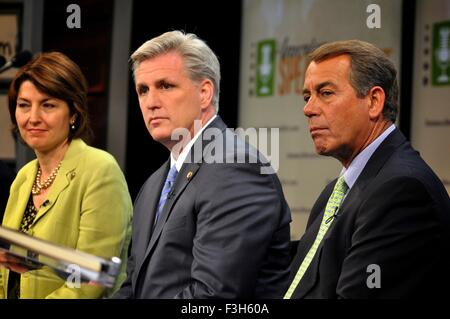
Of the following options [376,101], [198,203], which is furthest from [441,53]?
[198,203]

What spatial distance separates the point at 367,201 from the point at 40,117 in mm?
1190

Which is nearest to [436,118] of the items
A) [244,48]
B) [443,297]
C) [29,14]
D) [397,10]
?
[397,10]

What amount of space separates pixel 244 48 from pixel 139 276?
2516 millimetres

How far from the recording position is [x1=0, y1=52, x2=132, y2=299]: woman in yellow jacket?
282 cm

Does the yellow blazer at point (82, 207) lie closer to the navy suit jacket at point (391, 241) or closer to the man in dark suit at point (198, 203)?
the man in dark suit at point (198, 203)

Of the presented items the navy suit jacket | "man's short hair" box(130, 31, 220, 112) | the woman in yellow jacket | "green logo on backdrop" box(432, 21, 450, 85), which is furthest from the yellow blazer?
"green logo on backdrop" box(432, 21, 450, 85)

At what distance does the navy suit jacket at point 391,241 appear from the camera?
2189 mm

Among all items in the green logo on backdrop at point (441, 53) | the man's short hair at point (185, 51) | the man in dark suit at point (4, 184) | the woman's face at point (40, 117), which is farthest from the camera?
the green logo on backdrop at point (441, 53)

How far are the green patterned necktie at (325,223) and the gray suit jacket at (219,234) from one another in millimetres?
116

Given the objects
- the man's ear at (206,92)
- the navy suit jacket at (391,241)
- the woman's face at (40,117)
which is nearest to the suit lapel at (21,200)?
the woman's face at (40,117)

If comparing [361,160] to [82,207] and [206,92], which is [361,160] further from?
[82,207]

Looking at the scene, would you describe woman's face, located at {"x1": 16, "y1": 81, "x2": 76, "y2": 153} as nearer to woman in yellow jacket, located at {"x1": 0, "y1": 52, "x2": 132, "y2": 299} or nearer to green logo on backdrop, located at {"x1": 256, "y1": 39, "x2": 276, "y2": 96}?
woman in yellow jacket, located at {"x1": 0, "y1": 52, "x2": 132, "y2": 299}

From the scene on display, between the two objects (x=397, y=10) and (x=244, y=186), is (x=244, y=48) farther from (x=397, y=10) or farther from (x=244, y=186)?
(x=244, y=186)

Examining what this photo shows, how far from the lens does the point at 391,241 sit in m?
2.21
